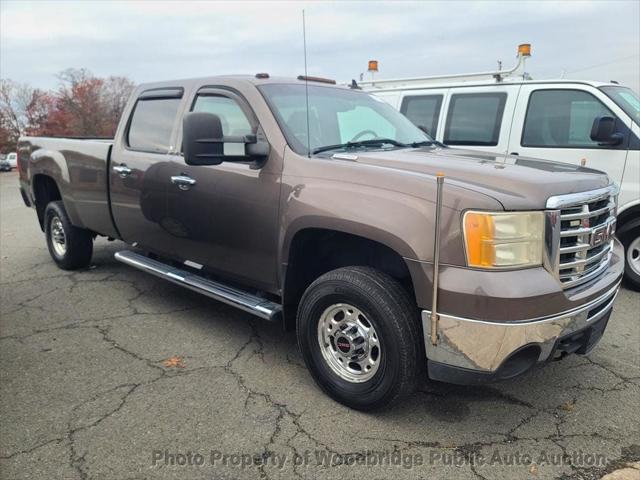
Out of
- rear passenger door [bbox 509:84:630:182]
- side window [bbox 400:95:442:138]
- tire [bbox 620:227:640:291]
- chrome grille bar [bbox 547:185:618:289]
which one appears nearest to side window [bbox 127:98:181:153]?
chrome grille bar [bbox 547:185:618:289]

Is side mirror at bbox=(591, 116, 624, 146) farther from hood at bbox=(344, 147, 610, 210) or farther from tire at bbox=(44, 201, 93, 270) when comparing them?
tire at bbox=(44, 201, 93, 270)

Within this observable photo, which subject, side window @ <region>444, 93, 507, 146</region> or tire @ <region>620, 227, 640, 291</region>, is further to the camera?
side window @ <region>444, 93, 507, 146</region>

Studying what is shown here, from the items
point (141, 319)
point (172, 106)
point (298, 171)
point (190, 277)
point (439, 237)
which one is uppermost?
point (172, 106)

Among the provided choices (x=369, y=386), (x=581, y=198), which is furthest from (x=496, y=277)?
(x=369, y=386)

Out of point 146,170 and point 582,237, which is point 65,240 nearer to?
point 146,170

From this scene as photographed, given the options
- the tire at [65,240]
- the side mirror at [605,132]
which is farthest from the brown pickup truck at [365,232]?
the side mirror at [605,132]

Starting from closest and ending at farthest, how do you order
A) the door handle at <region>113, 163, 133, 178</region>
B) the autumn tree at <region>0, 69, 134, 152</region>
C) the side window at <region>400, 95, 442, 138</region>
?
the door handle at <region>113, 163, 133, 178</region>
the side window at <region>400, 95, 442, 138</region>
the autumn tree at <region>0, 69, 134, 152</region>

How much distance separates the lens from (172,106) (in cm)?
448

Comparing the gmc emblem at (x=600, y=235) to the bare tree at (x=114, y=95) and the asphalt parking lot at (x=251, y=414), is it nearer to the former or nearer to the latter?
the asphalt parking lot at (x=251, y=414)

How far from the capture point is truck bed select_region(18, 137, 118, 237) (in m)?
5.00

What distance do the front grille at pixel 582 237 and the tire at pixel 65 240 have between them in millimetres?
4895

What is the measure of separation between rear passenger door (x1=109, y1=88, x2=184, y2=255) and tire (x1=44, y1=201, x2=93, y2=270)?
3.70ft

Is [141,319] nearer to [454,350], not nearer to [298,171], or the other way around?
[298,171]

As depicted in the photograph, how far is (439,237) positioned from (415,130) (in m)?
2.09
